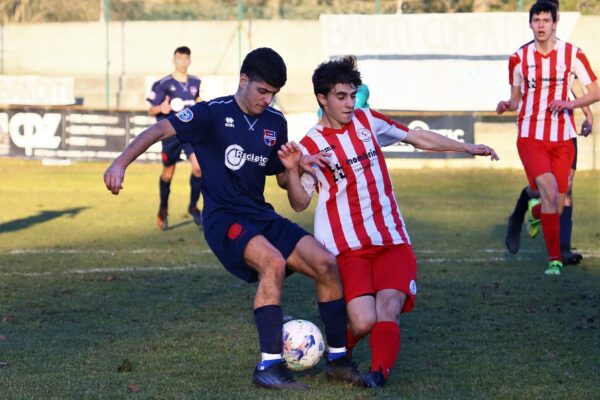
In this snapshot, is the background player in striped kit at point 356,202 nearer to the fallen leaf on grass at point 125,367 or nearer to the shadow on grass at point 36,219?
the fallen leaf on grass at point 125,367

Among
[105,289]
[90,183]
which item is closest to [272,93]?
[105,289]

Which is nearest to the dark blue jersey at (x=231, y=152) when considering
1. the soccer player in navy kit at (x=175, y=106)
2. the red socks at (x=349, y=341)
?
the red socks at (x=349, y=341)

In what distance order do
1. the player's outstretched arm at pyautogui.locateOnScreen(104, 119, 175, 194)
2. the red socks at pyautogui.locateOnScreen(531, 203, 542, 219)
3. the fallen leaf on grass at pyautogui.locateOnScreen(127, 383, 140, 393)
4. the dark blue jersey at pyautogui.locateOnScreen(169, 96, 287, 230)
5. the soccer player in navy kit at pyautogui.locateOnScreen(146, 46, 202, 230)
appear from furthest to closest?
the soccer player in navy kit at pyautogui.locateOnScreen(146, 46, 202, 230)
the red socks at pyautogui.locateOnScreen(531, 203, 542, 219)
the dark blue jersey at pyautogui.locateOnScreen(169, 96, 287, 230)
the player's outstretched arm at pyautogui.locateOnScreen(104, 119, 175, 194)
the fallen leaf on grass at pyautogui.locateOnScreen(127, 383, 140, 393)

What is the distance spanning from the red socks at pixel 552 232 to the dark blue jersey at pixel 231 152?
402 cm

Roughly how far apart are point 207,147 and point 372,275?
111 centimetres

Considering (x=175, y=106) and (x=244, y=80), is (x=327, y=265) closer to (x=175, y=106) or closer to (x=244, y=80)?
(x=244, y=80)

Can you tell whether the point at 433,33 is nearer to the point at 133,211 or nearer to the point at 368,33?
the point at 368,33

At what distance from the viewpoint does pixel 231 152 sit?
5832 millimetres

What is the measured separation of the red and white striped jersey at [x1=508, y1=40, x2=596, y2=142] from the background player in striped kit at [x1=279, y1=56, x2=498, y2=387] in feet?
11.8

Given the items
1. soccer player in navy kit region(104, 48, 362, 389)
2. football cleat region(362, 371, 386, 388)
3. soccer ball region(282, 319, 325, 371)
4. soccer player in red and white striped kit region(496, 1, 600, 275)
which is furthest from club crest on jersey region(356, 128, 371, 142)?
soccer player in red and white striped kit region(496, 1, 600, 275)

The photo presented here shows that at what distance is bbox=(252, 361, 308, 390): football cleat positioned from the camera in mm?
5355

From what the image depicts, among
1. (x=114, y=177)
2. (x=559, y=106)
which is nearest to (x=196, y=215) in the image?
(x=559, y=106)

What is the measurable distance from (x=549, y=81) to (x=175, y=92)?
5451 mm

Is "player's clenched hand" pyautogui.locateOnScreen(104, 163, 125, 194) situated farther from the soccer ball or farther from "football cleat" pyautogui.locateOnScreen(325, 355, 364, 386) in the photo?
"football cleat" pyautogui.locateOnScreen(325, 355, 364, 386)
